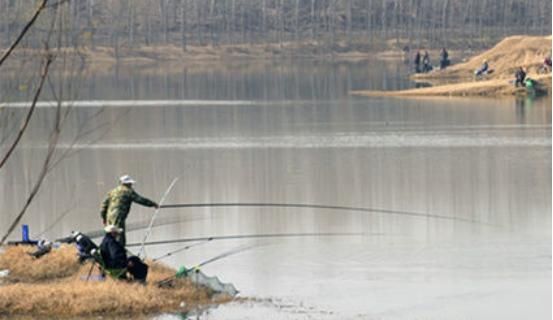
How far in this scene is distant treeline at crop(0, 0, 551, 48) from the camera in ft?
367

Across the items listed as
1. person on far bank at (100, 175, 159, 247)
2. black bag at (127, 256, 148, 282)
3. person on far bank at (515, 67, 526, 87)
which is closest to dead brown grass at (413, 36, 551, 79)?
person on far bank at (515, 67, 526, 87)

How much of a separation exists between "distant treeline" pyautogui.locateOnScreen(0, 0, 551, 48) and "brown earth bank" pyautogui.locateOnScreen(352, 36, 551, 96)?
38191 millimetres

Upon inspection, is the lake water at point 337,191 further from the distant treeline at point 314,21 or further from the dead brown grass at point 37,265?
the distant treeline at point 314,21

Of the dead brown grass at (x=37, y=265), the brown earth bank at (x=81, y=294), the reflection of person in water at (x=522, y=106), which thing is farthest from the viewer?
the reflection of person in water at (x=522, y=106)

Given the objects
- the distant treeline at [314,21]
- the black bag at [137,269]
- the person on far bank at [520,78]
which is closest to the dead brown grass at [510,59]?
the person on far bank at [520,78]

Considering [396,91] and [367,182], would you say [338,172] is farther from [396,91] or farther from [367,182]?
[396,91]

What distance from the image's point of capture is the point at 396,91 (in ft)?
187

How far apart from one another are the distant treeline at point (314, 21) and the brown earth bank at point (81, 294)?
8811 cm

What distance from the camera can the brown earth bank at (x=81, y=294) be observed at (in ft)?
51.1

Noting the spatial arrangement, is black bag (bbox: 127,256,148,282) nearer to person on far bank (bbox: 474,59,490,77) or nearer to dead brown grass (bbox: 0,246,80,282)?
dead brown grass (bbox: 0,246,80,282)

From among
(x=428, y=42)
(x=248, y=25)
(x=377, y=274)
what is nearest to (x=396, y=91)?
(x=377, y=274)

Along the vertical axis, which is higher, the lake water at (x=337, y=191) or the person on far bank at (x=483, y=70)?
the lake water at (x=337, y=191)

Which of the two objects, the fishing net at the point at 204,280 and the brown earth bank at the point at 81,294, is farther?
the fishing net at the point at 204,280

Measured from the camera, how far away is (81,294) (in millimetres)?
15789
